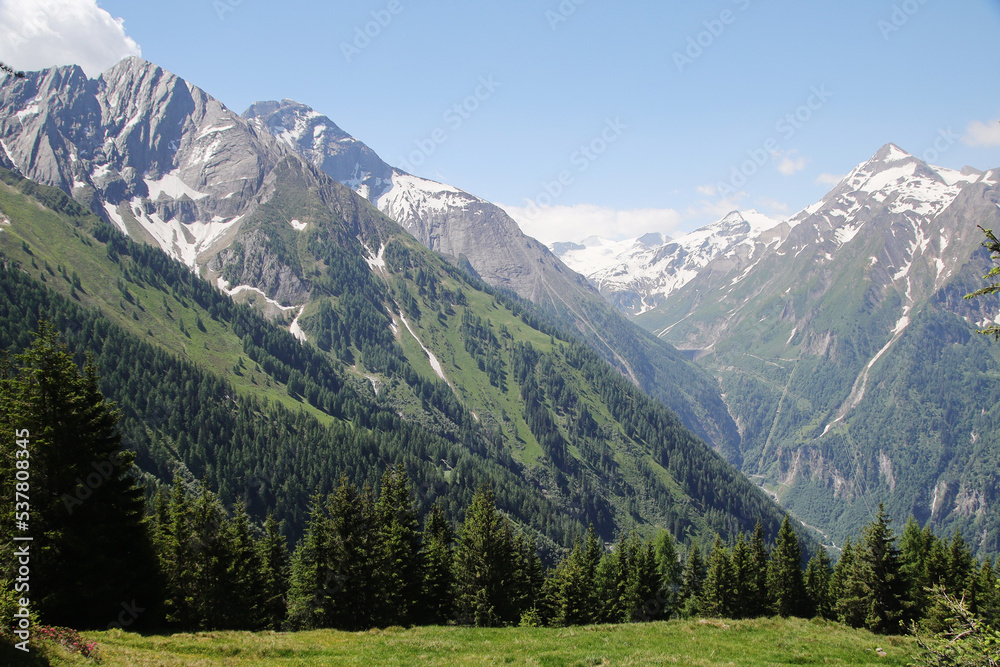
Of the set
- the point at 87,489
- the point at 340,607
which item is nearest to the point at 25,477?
the point at 87,489

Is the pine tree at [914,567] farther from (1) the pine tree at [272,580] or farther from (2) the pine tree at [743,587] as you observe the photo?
(1) the pine tree at [272,580]

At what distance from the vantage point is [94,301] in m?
196

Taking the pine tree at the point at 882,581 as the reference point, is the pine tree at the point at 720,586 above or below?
below

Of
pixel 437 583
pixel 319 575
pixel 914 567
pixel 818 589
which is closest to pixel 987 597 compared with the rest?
pixel 914 567

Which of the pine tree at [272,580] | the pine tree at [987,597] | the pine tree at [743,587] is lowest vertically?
the pine tree at [272,580]

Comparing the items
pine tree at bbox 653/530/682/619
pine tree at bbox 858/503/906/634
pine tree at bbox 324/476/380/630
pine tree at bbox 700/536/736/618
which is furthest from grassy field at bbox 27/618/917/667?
pine tree at bbox 653/530/682/619

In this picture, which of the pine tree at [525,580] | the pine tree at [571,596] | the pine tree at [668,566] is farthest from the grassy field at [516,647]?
the pine tree at [668,566]

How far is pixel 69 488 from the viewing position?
2814 cm

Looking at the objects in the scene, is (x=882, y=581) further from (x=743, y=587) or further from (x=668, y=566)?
(x=668, y=566)

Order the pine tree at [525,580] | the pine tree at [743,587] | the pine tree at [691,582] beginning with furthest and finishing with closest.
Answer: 1. the pine tree at [691,582]
2. the pine tree at [743,587]
3. the pine tree at [525,580]

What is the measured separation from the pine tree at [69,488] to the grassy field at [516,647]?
386 centimetres

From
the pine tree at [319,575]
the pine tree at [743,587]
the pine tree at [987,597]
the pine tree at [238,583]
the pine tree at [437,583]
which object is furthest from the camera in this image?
the pine tree at [743,587]

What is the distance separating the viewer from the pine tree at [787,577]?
213 ft

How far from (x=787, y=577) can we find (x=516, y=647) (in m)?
49.2
